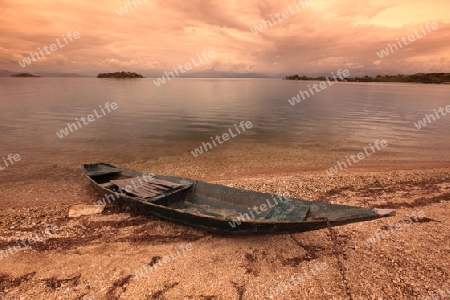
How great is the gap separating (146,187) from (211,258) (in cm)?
462

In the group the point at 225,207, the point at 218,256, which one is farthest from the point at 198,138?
the point at 218,256

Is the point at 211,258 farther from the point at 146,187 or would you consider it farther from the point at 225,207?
the point at 146,187

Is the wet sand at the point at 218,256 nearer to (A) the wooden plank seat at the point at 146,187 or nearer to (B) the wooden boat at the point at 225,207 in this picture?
(B) the wooden boat at the point at 225,207

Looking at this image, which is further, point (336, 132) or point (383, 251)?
point (336, 132)

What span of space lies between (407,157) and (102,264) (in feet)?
72.4

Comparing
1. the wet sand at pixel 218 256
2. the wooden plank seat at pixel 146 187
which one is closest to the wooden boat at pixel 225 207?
the wooden plank seat at pixel 146 187

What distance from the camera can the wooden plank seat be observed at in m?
9.86

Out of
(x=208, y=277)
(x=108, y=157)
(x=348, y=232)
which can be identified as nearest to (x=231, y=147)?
(x=108, y=157)

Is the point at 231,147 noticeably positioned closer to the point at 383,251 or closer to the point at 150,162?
the point at 150,162

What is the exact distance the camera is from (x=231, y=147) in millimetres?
20844

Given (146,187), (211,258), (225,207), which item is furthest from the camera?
(146,187)

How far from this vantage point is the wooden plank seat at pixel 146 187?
9861 millimetres

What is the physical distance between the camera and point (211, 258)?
7.59 m

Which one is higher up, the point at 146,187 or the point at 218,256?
the point at 146,187
